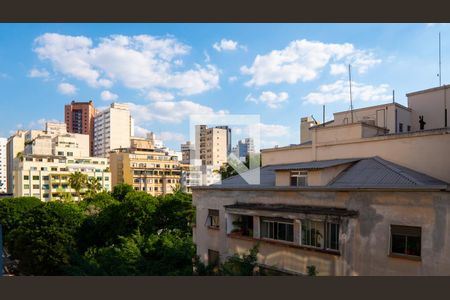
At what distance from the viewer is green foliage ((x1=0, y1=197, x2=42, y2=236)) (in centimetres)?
2716

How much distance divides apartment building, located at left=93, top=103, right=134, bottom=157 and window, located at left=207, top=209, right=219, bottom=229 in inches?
2706

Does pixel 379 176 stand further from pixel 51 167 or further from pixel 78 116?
pixel 78 116

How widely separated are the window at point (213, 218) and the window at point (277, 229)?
8.00 feet

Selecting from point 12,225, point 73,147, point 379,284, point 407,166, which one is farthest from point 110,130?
point 379,284

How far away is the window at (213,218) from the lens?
12.8 m

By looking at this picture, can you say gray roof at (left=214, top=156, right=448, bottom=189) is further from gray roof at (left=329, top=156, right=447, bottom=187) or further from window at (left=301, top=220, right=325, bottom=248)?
window at (left=301, top=220, right=325, bottom=248)

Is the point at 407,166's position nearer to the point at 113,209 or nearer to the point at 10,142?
the point at 113,209

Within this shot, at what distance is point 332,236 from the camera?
9.18 m

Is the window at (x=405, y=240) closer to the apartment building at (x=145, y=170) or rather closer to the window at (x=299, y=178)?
the window at (x=299, y=178)

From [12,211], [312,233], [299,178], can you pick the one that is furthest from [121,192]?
[312,233]

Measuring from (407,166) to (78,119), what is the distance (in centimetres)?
9886

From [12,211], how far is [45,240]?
10.3 m

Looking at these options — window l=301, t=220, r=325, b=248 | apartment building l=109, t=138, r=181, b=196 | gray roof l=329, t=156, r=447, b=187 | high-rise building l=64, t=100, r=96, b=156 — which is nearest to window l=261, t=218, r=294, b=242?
window l=301, t=220, r=325, b=248

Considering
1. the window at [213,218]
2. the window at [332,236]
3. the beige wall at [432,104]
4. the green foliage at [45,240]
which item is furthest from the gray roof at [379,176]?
the green foliage at [45,240]
